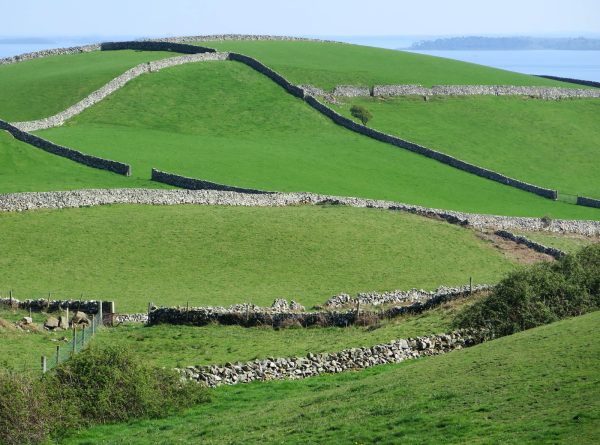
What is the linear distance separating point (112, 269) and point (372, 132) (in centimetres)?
4678

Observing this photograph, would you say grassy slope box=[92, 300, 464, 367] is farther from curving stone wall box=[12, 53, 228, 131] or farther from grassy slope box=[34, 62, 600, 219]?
curving stone wall box=[12, 53, 228, 131]

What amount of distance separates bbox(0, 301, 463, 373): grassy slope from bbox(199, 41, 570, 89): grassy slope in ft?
219

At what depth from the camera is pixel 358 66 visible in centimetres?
12581

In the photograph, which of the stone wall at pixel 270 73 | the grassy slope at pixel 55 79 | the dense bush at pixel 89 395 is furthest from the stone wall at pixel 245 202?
the stone wall at pixel 270 73

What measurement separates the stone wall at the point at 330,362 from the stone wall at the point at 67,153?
4308 cm

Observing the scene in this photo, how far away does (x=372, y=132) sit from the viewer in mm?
103938

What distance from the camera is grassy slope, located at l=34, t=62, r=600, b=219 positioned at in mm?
87062

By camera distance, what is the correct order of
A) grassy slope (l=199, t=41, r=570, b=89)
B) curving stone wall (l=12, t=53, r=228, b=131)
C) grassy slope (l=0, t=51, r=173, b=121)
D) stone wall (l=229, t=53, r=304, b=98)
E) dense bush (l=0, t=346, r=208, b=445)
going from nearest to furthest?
dense bush (l=0, t=346, r=208, b=445), curving stone wall (l=12, t=53, r=228, b=131), grassy slope (l=0, t=51, r=173, b=121), stone wall (l=229, t=53, r=304, b=98), grassy slope (l=199, t=41, r=570, b=89)

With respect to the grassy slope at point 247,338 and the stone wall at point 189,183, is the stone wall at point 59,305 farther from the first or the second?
the stone wall at point 189,183

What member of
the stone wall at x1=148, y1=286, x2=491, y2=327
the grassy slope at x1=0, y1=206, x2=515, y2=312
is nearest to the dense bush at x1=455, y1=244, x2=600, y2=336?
the stone wall at x1=148, y1=286, x2=491, y2=327

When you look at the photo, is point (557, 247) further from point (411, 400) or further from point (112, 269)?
point (411, 400)

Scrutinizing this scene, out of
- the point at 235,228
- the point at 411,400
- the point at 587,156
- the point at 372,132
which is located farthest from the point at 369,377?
the point at 587,156

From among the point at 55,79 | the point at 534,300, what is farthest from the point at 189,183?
the point at 534,300

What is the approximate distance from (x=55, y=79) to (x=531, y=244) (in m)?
56.8
